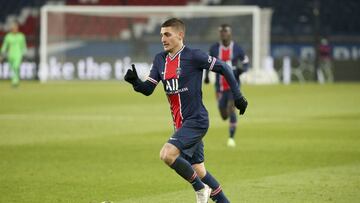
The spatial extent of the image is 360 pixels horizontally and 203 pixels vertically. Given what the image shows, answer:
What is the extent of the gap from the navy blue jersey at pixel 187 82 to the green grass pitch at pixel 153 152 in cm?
159

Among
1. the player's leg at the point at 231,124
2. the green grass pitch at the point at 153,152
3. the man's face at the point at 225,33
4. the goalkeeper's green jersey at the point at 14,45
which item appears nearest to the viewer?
the green grass pitch at the point at 153,152

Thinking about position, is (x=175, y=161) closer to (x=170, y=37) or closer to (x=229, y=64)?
(x=170, y=37)

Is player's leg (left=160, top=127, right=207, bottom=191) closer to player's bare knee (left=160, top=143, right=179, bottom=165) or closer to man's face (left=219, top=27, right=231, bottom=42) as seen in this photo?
player's bare knee (left=160, top=143, right=179, bottom=165)

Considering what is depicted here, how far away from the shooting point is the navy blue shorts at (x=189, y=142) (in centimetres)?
918

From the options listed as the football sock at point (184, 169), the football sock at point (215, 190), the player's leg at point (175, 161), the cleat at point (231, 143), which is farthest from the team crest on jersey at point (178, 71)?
the cleat at point (231, 143)

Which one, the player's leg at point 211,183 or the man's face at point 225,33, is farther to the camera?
the man's face at point 225,33

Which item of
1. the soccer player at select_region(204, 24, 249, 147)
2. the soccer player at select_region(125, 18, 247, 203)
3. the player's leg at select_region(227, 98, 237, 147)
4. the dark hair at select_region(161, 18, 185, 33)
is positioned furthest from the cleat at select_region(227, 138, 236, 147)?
the dark hair at select_region(161, 18, 185, 33)

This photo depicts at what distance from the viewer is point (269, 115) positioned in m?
24.6

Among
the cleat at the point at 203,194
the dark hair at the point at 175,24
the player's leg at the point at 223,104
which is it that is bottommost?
the player's leg at the point at 223,104

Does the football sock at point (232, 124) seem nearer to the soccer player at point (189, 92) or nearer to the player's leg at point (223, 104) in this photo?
the player's leg at point (223, 104)

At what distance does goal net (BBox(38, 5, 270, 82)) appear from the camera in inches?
1586

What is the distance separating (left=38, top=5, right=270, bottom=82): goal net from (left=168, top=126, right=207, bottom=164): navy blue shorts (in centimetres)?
3037

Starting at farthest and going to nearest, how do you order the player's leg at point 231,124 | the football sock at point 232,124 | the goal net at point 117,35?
the goal net at point 117,35 < the football sock at point 232,124 < the player's leg at point 231,124

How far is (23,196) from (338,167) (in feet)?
17.0
